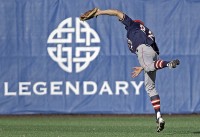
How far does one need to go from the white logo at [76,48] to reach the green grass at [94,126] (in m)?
1.28

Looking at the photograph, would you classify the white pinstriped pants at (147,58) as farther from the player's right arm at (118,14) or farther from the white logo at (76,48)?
the white logo at (76,48)

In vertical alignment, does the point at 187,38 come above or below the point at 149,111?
above

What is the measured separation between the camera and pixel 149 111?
18.8 m

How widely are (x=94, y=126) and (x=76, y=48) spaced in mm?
3458

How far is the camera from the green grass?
1341cm

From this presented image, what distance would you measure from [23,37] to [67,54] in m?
1.16

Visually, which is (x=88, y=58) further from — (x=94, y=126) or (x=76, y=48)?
(x=94, y=126)

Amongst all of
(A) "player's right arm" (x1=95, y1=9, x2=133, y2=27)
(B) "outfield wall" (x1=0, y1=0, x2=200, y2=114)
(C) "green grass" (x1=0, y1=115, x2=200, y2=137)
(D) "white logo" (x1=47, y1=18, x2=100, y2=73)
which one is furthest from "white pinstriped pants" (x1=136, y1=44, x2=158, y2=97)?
(D) "white logo" (x1=47, y1=18, x2=100, y2=73)

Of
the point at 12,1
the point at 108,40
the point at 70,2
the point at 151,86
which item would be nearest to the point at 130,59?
the point at 108,40

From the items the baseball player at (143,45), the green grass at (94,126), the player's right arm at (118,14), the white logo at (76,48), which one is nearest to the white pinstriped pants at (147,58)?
the baseball player at (143,45)

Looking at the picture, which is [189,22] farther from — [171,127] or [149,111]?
[171,127]

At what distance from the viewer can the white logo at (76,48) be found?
62.2 ft

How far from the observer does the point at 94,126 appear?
15.9 m

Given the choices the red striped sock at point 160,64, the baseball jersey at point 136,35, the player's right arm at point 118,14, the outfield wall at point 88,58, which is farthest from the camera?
the outfield wall at point 88,58
